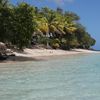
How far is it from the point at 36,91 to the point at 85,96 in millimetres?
2372

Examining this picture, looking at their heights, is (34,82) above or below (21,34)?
below

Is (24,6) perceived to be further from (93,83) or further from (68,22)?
(68,22)

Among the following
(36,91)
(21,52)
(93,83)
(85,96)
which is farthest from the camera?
(21,52)

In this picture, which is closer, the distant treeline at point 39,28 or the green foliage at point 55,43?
the distant treeline at point 39,28

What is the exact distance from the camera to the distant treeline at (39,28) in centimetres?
3531

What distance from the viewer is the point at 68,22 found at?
6862 cm

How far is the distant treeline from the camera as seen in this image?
35.3m

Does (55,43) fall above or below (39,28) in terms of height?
below

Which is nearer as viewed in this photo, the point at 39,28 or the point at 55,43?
the point at 39,28

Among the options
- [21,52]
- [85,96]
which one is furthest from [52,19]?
[85,96]

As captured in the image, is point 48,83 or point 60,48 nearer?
point 48,83

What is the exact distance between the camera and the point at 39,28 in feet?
178

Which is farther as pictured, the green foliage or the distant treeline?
the green foliage

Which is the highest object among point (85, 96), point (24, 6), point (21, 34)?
point (24, 6)
